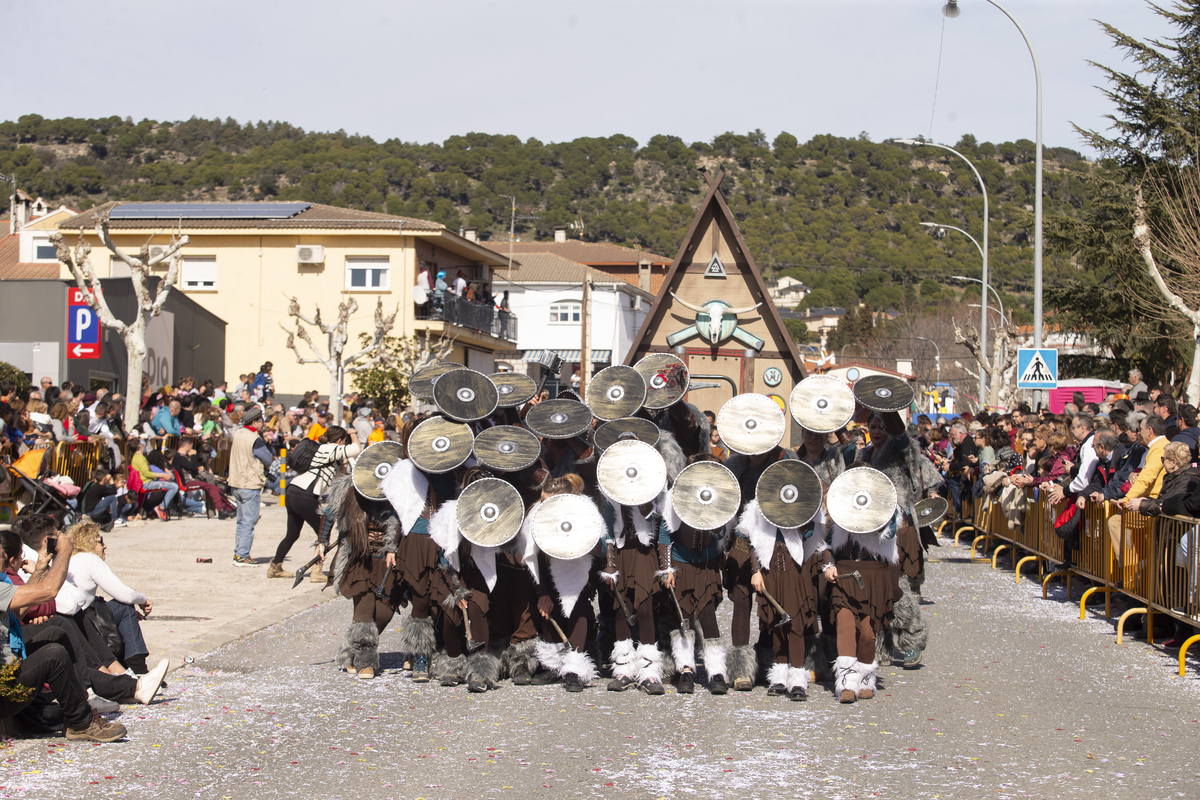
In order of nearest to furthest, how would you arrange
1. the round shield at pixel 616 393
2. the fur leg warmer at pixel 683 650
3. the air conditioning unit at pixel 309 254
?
the fur leg warmer at pixel 683 650, the round shield at pixel 616 393, the air conditioning unit at pixel 309 254

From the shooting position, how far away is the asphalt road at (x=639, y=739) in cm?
590

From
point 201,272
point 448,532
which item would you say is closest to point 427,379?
point 448,532

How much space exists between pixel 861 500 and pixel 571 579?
6.54 feet

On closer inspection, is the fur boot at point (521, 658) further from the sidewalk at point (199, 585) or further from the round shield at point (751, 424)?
the sidewalk at point (199, 585)

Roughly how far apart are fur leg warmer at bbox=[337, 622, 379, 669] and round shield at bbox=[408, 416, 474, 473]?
1249mm

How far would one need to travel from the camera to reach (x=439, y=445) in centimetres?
851

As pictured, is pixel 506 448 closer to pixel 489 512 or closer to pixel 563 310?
pixel 489 512

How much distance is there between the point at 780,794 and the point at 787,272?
116937 millimetres

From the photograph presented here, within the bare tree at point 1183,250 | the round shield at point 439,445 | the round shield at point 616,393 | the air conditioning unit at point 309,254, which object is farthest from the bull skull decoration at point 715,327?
the air conditioning unit at point 309,254

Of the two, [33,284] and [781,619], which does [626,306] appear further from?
[781,619]

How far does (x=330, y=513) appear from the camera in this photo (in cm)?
887

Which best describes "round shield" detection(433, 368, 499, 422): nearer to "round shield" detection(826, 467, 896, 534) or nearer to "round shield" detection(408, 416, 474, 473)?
"round shield" detection(408, 416, 474, 473)

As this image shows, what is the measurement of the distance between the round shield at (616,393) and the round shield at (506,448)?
1001 millimetres

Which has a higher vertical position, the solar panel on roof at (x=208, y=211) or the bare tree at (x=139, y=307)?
the solar panel on roof at (x=208, y=211)
